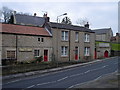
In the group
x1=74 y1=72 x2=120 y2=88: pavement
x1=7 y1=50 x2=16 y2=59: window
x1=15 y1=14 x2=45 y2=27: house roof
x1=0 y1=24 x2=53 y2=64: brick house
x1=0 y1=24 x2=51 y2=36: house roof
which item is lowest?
x1=74 y1=72 x2=120 y2=88: pavement

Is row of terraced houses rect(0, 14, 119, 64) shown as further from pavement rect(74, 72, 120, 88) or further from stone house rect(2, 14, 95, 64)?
pavement rect(74, 72, 120, 88)

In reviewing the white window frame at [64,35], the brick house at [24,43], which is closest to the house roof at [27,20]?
the brick house at [24,43]

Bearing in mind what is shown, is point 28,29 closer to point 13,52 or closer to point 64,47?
point 13,52

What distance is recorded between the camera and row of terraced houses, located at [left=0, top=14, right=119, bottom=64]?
25.6 meters

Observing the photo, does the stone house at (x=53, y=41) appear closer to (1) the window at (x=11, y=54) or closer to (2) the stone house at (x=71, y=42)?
(2) the stone house at (x=71, y=42)

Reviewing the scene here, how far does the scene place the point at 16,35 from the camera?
26.2m

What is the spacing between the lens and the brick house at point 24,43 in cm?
2510

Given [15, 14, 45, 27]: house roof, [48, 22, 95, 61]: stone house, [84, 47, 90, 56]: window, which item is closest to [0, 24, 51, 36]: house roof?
[48, 22, 95, 61]: stone house

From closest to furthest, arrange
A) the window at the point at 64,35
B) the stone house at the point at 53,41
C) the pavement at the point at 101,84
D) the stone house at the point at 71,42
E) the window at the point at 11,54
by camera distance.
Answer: the pavement at the point at 101,84, the window at the point at 11,54, the stone house at the point at 53,41, the stone house at the point at 71,42, the window at the point at 64,35

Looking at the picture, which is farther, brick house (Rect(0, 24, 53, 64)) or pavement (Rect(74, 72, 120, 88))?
brick house (Rect(0, 24, 53, 64))

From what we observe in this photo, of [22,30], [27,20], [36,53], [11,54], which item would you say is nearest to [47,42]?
[36,53]

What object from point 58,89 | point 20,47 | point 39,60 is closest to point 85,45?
point 39,60

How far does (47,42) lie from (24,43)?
469 cm

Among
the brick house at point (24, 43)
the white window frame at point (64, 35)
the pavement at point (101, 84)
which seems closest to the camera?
the pavement at point (101, 84)
